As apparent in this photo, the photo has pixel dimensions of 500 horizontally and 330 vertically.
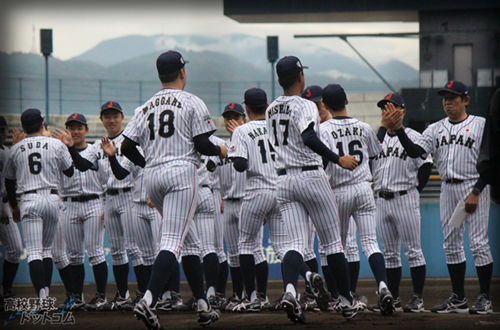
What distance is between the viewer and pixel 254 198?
6.07 meters

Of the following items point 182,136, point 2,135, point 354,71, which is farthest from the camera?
point 354,71

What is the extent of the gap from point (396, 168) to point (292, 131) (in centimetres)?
176

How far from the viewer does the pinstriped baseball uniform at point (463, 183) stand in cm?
591

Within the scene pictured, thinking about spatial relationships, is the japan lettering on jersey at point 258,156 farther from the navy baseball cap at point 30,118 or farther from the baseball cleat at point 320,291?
the navy baseball cap at point 30,118

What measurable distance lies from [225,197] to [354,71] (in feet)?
34.0

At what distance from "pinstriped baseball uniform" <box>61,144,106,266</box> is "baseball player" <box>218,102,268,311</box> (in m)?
1.41

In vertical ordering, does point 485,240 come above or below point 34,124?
below

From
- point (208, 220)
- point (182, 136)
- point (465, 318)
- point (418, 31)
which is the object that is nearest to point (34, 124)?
point (208, 220)

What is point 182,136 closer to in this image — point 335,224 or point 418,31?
point 335,224

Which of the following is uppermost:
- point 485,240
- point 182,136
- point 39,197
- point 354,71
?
point 354,71

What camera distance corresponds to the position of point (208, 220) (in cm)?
652

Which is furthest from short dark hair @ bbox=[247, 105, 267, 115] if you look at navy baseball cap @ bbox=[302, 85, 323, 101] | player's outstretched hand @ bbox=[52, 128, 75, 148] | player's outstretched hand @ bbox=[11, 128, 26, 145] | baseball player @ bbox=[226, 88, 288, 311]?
player's outstretched hand @ bbox=[11, 128, 26, 145]

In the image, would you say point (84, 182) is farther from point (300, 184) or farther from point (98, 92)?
point (98, 92)

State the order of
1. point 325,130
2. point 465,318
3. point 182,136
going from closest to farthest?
point 182,136 < point 465,318 < point 325,130
